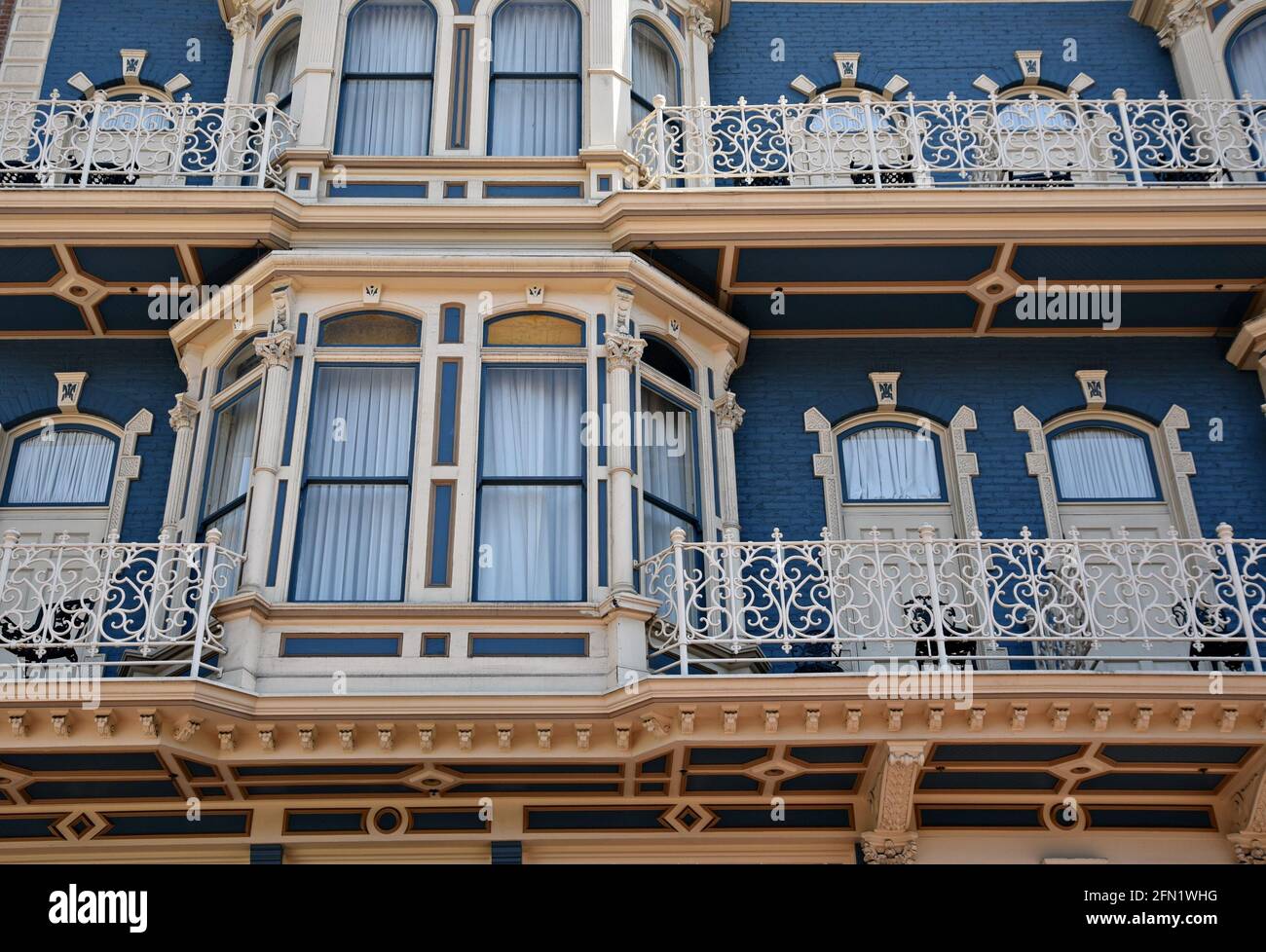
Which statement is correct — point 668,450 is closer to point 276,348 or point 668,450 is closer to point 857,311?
point 857,311

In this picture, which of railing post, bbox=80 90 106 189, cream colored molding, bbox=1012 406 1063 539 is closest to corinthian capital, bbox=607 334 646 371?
cream colored molding, bbox=1012 406 1063 539

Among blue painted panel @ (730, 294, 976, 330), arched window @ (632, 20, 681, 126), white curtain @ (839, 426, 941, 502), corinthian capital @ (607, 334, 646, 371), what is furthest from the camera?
arched window @ (632, 20, 681, 126)

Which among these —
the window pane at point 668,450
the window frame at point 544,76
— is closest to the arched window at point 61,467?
the window frame at point 544,76

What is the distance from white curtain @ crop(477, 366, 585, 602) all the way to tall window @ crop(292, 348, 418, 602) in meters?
0.71

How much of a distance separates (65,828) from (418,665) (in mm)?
3185

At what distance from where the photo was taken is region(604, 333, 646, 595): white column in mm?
12078

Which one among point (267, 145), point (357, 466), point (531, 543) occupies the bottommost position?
point (531, 543)

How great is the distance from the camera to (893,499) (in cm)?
1417

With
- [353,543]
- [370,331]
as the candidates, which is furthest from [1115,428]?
[353,543]

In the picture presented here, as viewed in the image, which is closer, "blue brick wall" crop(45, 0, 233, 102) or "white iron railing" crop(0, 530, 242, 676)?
"white iron railing" crop(0, 530, 242, 676)

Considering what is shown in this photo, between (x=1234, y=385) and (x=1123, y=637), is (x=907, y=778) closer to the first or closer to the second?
(x=1123, y=637)

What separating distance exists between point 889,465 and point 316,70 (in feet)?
23.6

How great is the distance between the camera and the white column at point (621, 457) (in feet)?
39.6

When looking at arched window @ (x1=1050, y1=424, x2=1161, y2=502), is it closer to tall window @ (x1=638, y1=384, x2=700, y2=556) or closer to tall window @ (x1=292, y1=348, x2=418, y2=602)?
tall window @ (x1=638, y1=384, x2=700, y2=556)
